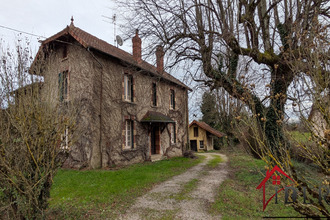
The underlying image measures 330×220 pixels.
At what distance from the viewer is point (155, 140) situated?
1515 cm

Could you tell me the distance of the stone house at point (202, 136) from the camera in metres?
27.8

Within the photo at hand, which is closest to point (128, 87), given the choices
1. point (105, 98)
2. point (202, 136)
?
point (105, 98)

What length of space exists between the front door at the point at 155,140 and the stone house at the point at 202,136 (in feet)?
45.5

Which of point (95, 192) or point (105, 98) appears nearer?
point (95, 192)

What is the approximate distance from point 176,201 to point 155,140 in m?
9.58

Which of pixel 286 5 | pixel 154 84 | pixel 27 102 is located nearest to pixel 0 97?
pixel 27 102

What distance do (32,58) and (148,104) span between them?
1008 centimetres

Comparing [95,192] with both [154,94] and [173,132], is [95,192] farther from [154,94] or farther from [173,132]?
[173,132]

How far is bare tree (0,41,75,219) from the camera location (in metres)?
3.60

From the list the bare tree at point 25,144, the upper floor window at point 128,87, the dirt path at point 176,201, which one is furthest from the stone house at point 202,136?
the bare tree at point 25,144

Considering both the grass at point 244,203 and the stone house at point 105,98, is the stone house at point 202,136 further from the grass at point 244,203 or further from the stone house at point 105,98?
the grass at point 244,203

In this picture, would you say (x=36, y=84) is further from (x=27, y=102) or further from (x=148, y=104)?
(x=148, y=104)

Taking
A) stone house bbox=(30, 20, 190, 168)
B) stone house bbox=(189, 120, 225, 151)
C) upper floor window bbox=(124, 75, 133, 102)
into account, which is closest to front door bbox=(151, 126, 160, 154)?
stone house bbox=(30, 20, 190, 168)

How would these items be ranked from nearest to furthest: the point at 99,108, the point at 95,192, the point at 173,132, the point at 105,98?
the point at 95,192 → the point at 99,108 → the point at 105,98 → the point at 173,132
